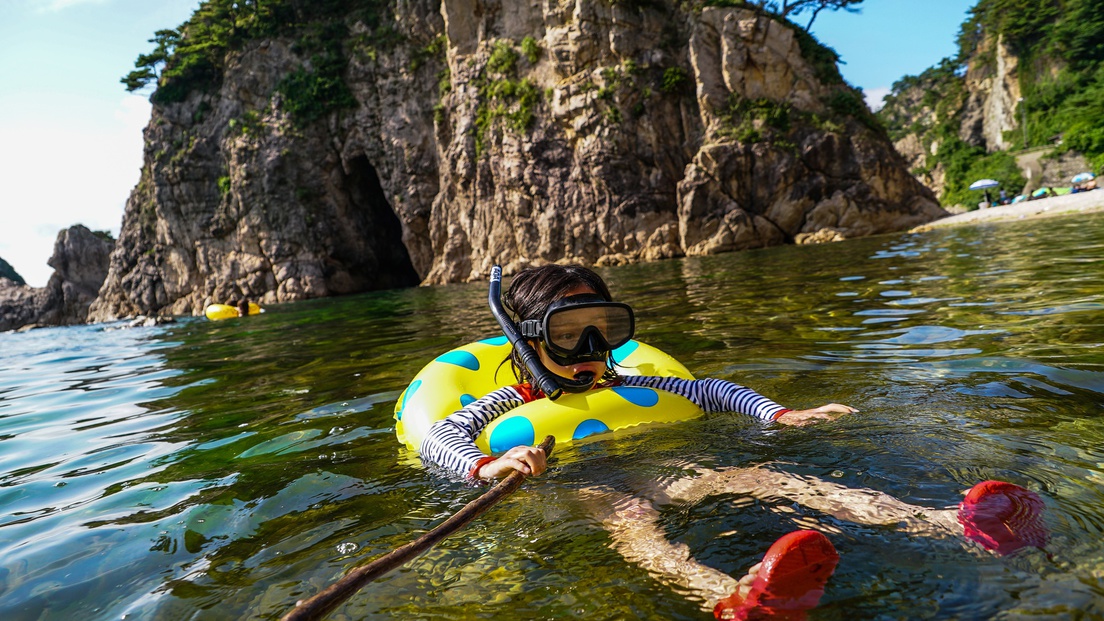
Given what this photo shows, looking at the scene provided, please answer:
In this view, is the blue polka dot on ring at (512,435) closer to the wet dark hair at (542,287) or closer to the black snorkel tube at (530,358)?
the black snorkel tube at (530,358)

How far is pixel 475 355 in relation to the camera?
3.80m

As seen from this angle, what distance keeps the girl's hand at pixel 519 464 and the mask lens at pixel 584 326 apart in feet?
2.19

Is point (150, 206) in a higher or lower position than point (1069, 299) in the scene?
higher

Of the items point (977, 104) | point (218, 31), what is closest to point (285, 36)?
point (218, 31)

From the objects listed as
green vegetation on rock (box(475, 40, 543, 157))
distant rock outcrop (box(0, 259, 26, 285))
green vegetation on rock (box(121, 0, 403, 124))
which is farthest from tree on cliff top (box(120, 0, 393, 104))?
distant rock outcrop (box(0, 259, 26, 285))

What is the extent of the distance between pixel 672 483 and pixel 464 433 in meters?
0.99

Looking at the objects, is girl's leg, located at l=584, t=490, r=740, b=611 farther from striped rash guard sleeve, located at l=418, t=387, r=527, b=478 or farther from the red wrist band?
striped rash guard sleeve, located at l=418, t=387, r=527, b=478

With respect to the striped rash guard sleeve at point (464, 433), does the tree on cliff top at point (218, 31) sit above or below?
above

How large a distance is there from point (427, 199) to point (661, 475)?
2917 cm

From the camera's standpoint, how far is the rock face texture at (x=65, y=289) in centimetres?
4091

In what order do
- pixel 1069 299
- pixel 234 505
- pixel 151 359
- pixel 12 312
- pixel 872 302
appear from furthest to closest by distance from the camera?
pixel 12 312
pixel 151 359
pixel 872 302
pixel 1069 299
pixel 234 505

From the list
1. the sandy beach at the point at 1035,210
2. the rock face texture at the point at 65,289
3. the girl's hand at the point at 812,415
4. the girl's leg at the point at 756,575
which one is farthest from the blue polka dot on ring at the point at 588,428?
the rock face texture at the point at 65,289

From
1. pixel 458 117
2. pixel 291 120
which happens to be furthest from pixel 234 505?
pixel 291 120

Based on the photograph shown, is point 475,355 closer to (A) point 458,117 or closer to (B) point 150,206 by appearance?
(A) point 458,117
